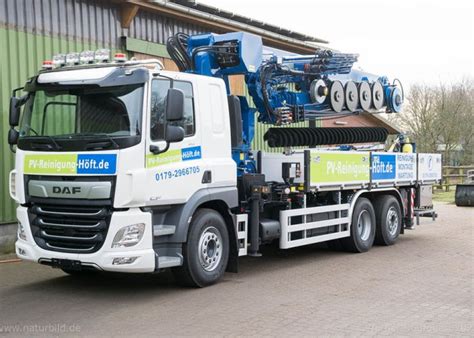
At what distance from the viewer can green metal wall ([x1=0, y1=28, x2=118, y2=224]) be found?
11023 millimetres

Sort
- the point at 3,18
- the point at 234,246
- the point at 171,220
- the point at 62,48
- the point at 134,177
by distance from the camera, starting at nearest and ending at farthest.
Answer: the point at 134,177, the point at 171,220, the point at 234,246, the point at 3,18, the point at 62,48

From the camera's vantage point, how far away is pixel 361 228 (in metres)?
11.6

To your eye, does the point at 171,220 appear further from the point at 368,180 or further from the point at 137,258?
the point at 368,180

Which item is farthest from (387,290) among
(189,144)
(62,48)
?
(62,48)

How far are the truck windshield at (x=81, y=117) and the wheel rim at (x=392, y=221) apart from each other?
6.94 metres

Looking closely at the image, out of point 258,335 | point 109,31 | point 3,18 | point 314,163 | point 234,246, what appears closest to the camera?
point 258,335

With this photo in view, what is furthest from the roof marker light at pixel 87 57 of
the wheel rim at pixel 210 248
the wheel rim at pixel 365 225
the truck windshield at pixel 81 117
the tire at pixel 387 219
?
the tire at pixel 387 219

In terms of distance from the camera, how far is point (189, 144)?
781 centimetres

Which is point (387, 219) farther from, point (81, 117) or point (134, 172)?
point (81, 117)

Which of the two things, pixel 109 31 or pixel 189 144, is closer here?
pixel 189 144

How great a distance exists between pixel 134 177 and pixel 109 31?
23.1 feet

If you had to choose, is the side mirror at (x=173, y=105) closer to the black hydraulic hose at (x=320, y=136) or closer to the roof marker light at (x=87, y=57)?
the roof marker light at (x=87, y=57)

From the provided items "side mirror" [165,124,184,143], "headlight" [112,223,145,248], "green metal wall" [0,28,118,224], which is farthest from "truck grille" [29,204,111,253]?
"green metal wall" [0,28,118,224]

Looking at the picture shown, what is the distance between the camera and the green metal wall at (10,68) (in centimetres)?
1102
